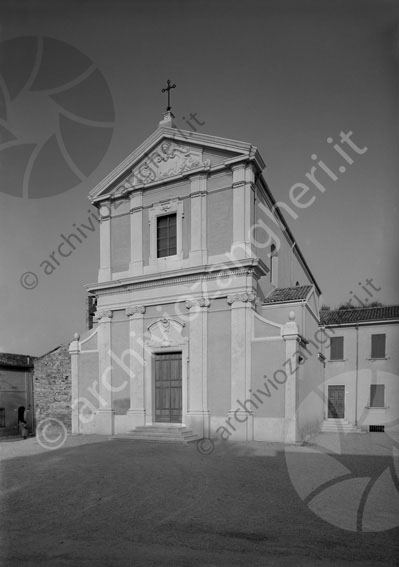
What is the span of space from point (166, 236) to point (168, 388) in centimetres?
563

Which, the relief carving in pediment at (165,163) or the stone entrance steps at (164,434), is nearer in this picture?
the stone entrance steps at (164,434)

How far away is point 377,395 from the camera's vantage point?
19.4m

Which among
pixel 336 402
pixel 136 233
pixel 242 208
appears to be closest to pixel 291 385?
pixel 242 208

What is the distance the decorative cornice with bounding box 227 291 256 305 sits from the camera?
12786mm

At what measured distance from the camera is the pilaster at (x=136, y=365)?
13.9 meters

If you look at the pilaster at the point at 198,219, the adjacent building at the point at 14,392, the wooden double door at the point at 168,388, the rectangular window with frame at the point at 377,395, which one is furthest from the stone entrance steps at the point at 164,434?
the adjacent building at the point at 14,392

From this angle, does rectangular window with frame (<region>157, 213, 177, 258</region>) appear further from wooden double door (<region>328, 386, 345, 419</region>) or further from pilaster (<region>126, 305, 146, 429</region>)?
wooden double door (<region>328, 386, 345, 419</region>)

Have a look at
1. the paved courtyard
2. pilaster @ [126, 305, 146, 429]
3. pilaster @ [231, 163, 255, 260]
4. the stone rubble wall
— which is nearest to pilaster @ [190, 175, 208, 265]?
pilaster @ [231, 163, 255, 260]

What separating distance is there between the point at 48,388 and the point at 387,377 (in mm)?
17009

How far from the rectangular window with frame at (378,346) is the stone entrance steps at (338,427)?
3726 mm

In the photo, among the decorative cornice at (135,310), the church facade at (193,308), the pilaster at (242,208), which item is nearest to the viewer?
the church facade at (193,308)

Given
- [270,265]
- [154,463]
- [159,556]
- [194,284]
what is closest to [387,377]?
[270,265]

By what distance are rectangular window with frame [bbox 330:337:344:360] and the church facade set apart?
15.7ft

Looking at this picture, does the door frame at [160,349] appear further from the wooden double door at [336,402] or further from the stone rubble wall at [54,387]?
the wooden double door at [336,402]
